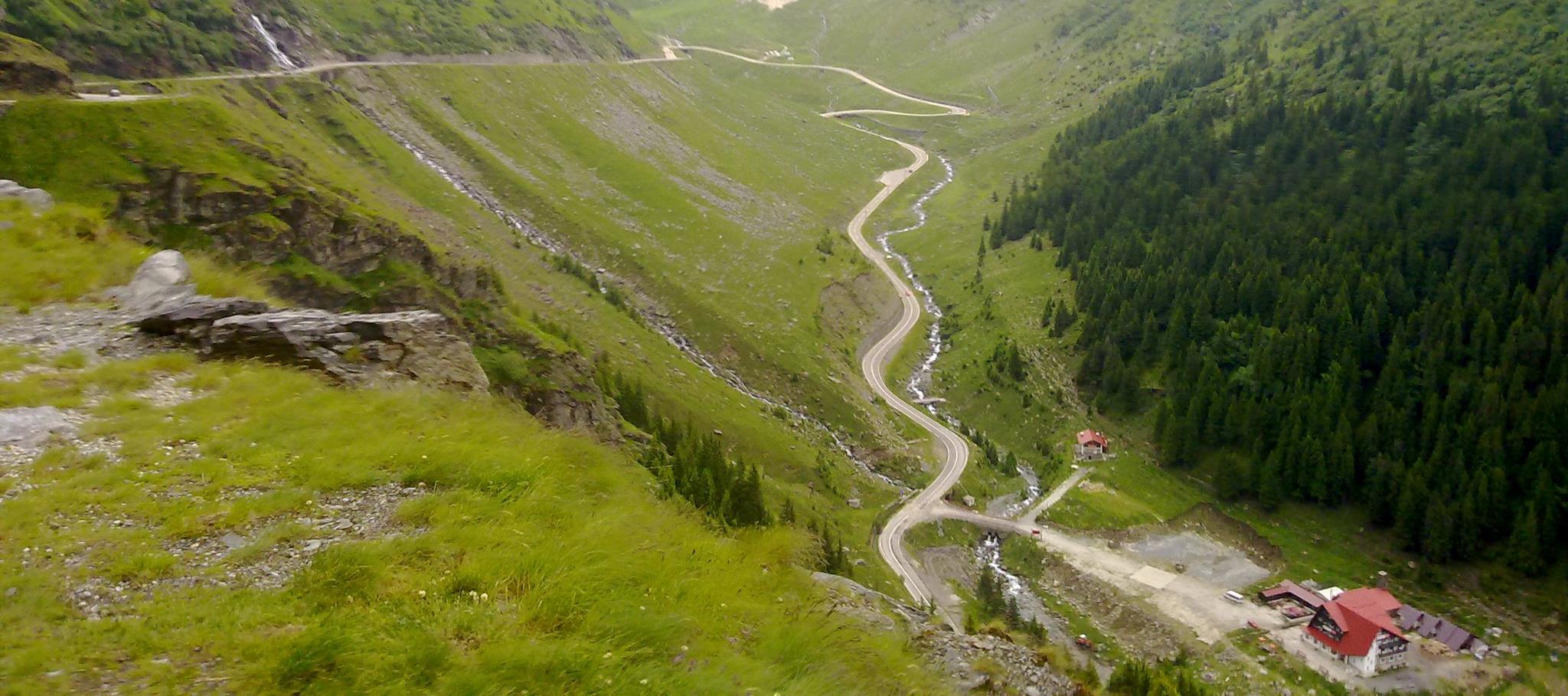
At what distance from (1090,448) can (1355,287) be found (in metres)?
35.1

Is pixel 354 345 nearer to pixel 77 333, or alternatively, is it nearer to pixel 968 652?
pixel 77 333

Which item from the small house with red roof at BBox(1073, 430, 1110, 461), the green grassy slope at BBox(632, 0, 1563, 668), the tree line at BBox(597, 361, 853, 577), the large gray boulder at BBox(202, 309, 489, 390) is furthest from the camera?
the small house with red roof at BBox(1073, 430, 1110, 461)

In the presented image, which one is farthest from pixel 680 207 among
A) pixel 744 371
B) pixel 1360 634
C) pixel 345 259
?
pixel 1360 634

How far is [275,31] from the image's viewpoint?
8794 centimetres

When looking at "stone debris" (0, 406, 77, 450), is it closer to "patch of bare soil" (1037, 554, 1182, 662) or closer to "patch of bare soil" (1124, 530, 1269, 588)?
"patch of bare soil" (1037, 554, 1182, 662)

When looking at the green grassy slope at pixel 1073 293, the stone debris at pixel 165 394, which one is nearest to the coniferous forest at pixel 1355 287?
the green grassy slope at pixel 1073 293

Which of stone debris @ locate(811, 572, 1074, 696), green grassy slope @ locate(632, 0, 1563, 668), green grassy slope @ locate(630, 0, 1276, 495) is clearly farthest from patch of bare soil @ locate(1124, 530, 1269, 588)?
stone debris @ locate(811, 572, 1074, 696)

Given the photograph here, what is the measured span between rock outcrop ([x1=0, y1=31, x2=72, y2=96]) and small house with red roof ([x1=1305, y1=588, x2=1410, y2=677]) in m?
82.4

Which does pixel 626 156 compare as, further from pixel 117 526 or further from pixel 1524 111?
pixel 1524 111

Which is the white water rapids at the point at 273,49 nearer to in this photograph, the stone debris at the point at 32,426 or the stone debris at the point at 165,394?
the stone debris at the point at 165,394

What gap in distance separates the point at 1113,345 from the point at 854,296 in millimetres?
30978

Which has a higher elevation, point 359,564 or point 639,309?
point 359,564

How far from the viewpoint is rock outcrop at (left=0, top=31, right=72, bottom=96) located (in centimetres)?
4166

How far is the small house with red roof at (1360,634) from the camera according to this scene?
52.3 m
